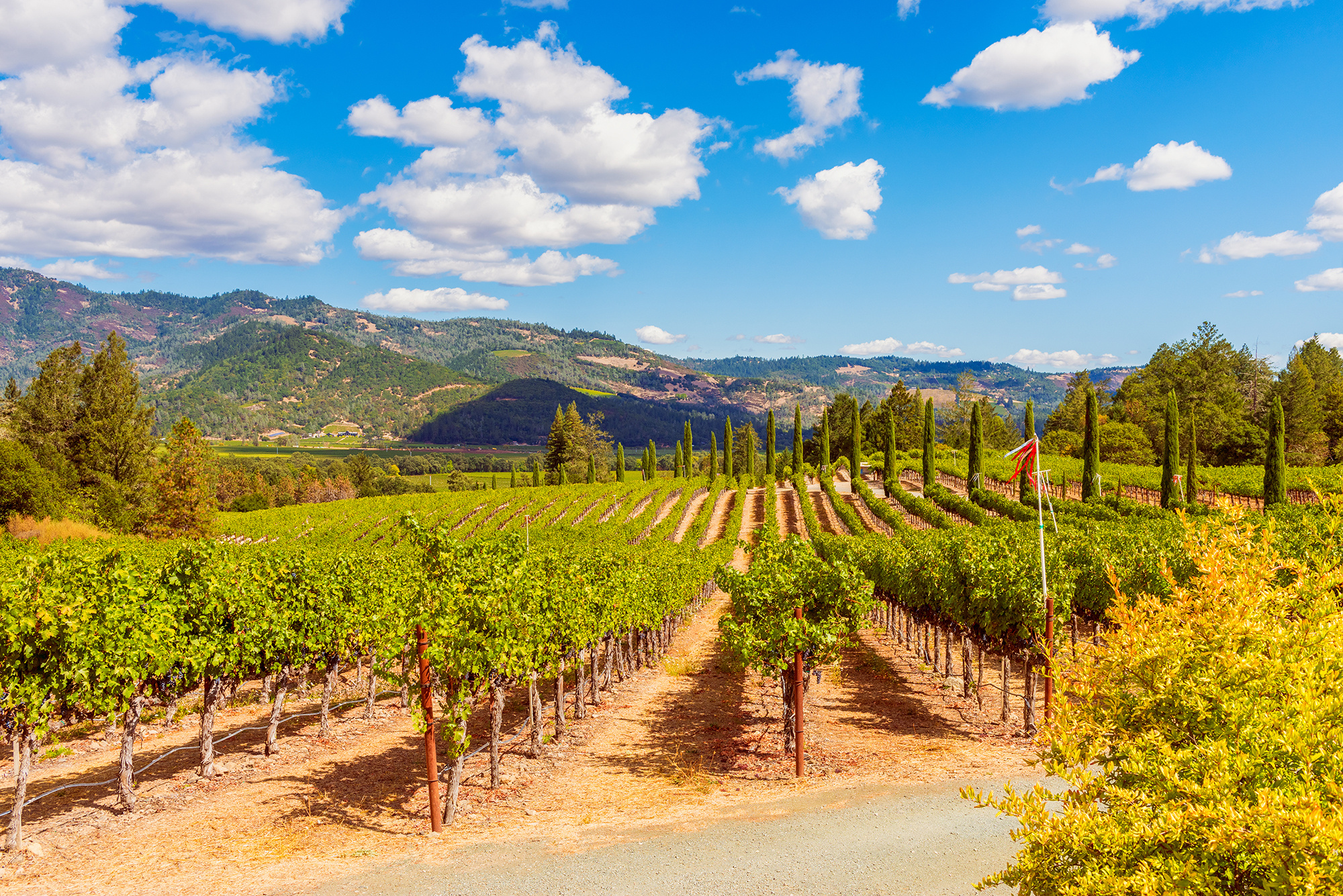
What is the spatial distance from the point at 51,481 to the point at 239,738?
47.4 metres

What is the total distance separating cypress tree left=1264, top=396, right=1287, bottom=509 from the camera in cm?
4556

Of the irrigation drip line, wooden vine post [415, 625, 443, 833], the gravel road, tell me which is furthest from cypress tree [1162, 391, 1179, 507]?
wooden vine post [415, 625, 443, 833]

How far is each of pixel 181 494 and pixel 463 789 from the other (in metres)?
54.7

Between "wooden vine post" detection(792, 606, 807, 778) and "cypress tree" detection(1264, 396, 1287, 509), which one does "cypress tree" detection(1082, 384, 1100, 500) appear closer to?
"cypress tree" detection(1264, 396, 1287, 509)

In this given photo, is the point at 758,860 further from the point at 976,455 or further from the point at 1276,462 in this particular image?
the point at 976,455

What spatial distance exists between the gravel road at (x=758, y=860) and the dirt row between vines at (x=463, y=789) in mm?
370

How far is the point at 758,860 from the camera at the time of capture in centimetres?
1002

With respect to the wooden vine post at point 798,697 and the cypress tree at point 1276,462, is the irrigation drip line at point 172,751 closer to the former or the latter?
the wooden vine post at point 798,697

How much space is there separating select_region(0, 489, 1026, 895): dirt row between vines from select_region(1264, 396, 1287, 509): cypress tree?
138 ft

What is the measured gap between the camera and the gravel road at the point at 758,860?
9.30 meters

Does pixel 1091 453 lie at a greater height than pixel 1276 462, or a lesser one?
greater

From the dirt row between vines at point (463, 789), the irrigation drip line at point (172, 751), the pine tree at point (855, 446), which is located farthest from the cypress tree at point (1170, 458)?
the irrigation drip line at point (172, 751)

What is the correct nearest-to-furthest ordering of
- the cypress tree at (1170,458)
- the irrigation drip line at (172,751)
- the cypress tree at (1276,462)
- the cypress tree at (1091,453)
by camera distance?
the irrigation drip line at (172,751) → the cypress tree at (1276,462) → the cypress tree at (1170,458) → the cypress tree at (1091,453)

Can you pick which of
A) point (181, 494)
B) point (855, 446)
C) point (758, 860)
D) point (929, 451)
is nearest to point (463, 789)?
point (758, 860)
